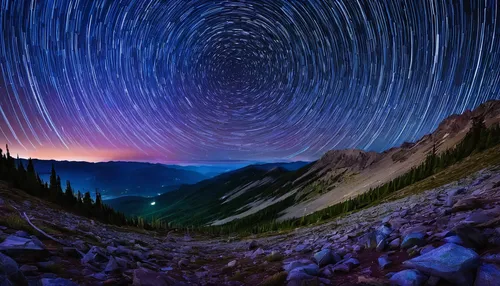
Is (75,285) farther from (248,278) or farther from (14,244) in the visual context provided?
(248,278)

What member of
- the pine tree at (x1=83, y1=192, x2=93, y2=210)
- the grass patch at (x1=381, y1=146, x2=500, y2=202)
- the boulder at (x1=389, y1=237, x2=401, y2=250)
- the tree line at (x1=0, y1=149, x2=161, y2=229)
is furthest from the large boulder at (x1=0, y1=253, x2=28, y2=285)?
the pine tree at (x1=83, y1=192, x2=93, y2=210)

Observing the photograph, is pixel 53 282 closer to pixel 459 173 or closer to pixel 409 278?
pixel 409 278

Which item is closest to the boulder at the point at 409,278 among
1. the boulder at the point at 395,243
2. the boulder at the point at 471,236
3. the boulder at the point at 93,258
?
the boulder at the point at 471,236

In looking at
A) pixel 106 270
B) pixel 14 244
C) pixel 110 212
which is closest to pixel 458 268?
pixel 106 270

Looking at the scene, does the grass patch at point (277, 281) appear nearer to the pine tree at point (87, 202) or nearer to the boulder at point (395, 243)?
the boulder at point (395, 243)

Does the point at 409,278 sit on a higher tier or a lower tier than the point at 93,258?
higher

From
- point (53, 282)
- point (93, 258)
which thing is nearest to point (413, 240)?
point (53, 282)

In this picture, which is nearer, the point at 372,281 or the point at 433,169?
the point at 372,281
